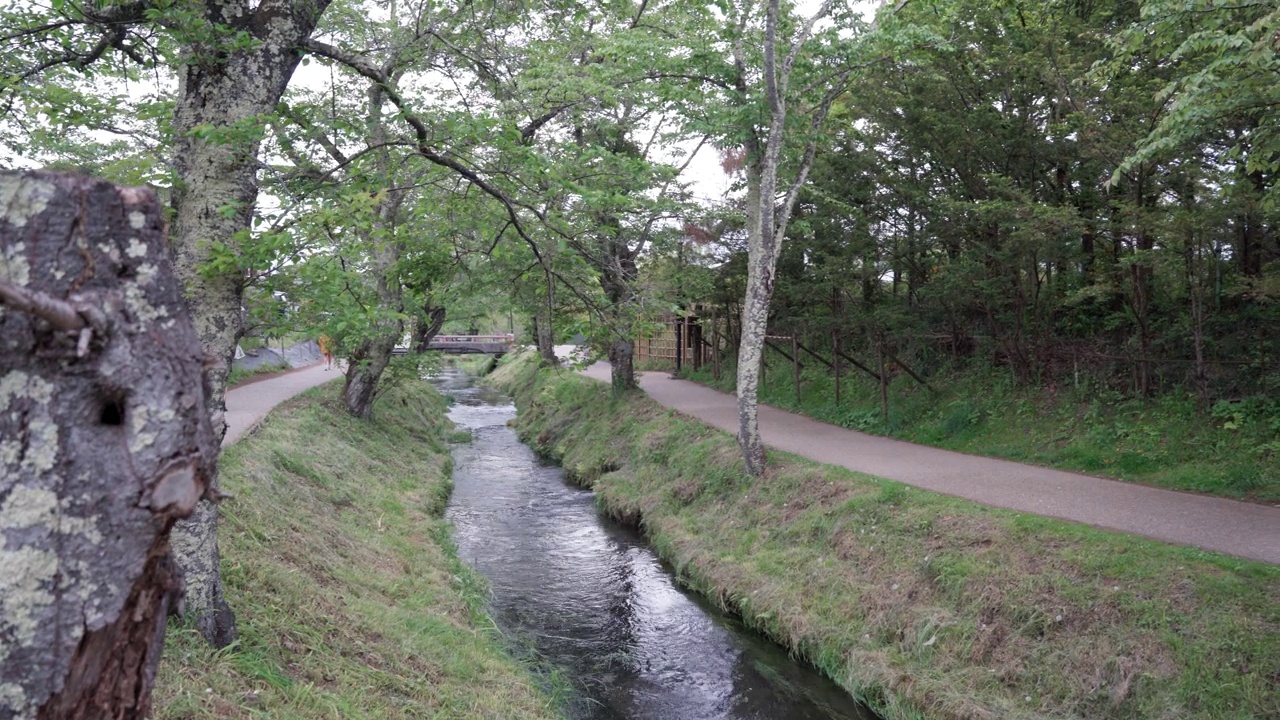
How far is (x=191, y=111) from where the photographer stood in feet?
14.9

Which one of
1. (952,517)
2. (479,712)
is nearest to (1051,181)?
(952,517)

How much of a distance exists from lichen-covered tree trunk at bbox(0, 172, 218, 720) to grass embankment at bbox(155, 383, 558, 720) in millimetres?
2689

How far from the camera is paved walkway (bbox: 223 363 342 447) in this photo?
12.3 meters

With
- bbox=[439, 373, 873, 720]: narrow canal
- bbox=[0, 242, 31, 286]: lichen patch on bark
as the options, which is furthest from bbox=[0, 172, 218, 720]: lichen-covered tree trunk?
bbox=[439, 373, 873, 720]: narrow canal

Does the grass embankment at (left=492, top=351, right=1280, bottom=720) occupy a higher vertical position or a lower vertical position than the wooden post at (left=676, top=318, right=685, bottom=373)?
lower

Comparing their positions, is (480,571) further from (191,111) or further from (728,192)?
(728,192)

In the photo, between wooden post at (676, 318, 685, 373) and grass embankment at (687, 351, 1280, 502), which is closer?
grass embankment at (687, 351, 1280, 502)

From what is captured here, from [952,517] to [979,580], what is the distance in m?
1.12

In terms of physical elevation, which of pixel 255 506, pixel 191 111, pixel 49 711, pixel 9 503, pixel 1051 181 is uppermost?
pixel 1051 181

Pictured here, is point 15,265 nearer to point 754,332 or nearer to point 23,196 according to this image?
point 23,196

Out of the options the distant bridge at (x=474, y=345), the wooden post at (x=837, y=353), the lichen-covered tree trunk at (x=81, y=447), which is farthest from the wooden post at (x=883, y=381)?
the distant bridge at (x=474, y=345)

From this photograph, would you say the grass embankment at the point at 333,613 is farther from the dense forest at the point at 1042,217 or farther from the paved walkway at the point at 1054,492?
the dense forest at the point at 1042,217

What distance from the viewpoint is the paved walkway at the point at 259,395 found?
40.3ft

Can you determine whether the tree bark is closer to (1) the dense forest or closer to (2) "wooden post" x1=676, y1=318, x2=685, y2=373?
(1) the dense forest
